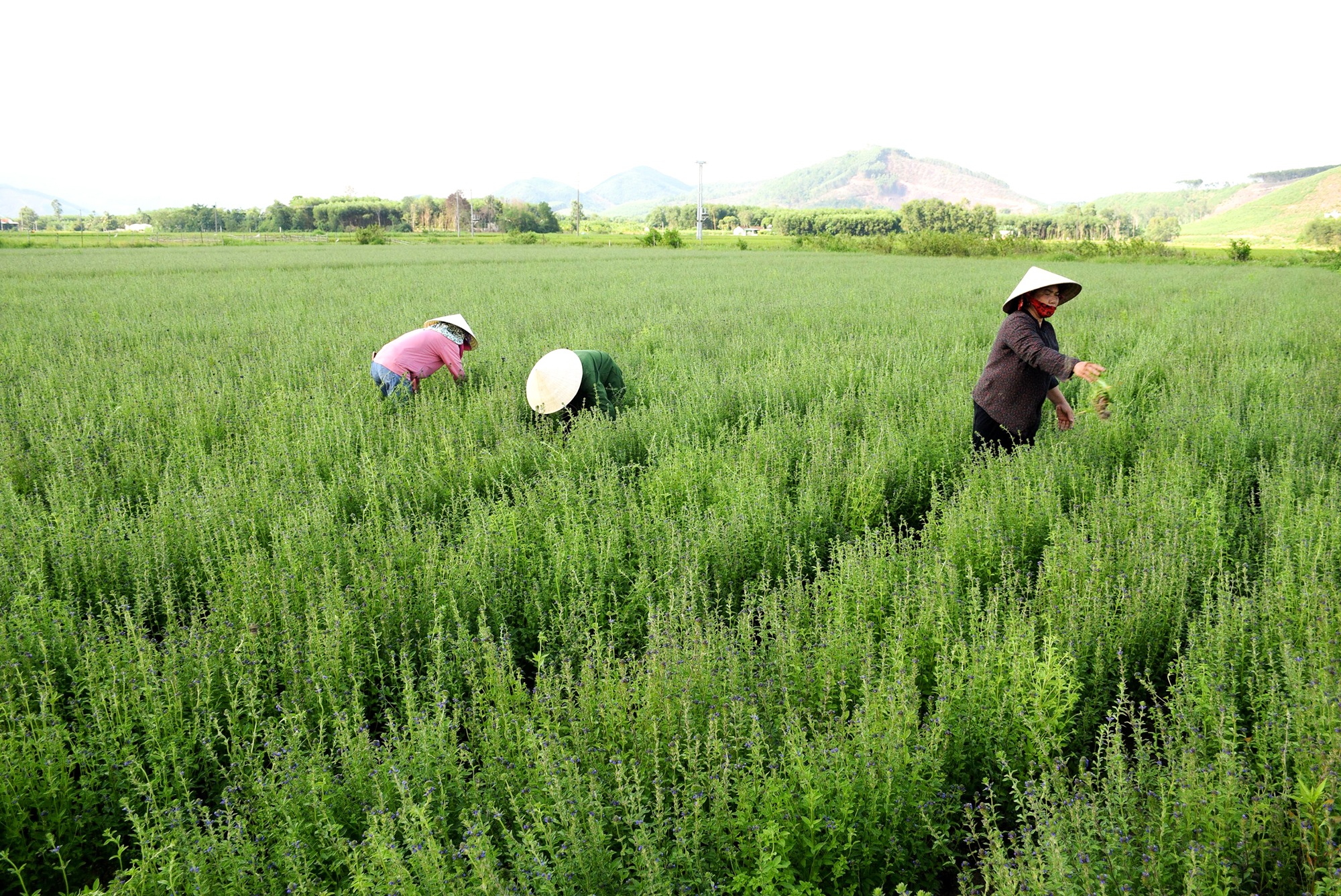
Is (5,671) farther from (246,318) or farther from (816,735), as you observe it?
(246,318)

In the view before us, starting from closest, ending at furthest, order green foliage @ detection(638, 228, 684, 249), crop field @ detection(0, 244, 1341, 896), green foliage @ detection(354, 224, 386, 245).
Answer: crop field @ detection(0, 244, 1341, 896) < green foliage @ detection(638, 228, 684, 249) < green foliage @ detection(354, 224, 386, 245)

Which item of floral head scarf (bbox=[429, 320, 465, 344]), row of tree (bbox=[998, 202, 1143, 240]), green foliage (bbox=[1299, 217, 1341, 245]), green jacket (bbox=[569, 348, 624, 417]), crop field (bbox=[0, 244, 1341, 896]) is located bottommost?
crop field (bbox=[0, 244, 1341, 896])

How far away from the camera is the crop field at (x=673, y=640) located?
216 centimetres

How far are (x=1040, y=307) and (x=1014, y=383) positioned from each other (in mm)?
551

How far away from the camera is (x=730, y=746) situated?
8.31ft

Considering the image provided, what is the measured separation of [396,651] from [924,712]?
232cm

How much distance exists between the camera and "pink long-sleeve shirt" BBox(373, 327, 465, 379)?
24.1 feet

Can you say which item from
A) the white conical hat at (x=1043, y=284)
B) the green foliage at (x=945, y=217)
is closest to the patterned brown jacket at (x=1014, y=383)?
the white conical hat at (x=1043, y=284)

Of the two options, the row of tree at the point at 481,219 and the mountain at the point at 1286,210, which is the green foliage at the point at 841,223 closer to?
the row of tree at the point at 481,219

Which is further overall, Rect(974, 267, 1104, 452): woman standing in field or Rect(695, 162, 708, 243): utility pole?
Rect(695, 162, 708, 243): utility pole

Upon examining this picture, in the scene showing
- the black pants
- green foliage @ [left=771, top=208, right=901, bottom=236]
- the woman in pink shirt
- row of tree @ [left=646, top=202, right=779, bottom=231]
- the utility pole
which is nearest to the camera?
the black pants

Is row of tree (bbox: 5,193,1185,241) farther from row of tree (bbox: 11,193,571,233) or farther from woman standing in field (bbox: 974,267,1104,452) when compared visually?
woman standing in field (bbox: 974,267,1104,452)

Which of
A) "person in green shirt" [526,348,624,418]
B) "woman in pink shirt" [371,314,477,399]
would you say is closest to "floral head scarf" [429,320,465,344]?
"woman in pink shirt" [371,314,477,399]

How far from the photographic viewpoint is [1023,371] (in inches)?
213
